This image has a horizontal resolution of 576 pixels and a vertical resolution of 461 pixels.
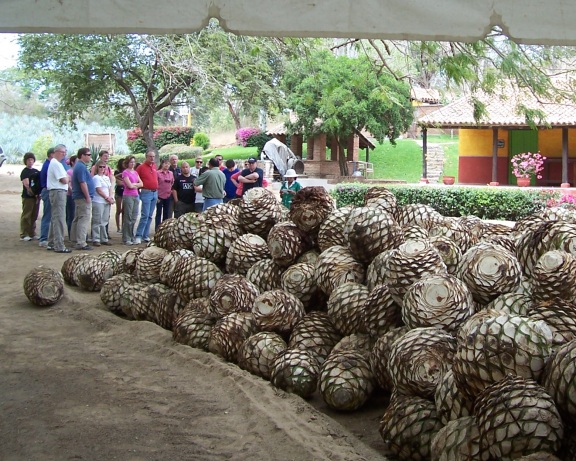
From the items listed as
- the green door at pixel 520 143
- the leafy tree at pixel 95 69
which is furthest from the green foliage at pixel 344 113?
the leafy tree at pixel 95 69

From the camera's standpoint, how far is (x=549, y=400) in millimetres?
3068

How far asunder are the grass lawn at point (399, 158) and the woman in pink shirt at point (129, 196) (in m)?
25.8

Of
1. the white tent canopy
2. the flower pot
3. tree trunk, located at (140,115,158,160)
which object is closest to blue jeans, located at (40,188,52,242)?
the white tent canopy

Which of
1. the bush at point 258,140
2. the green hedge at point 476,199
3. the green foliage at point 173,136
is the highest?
the green foliage at point 173,136

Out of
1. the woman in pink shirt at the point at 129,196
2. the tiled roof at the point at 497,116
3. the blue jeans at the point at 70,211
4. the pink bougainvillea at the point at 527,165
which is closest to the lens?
the woman in pink shirt at the point at 129,196

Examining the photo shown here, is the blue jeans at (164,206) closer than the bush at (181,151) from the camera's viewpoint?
Yes

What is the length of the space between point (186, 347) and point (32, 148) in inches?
2162

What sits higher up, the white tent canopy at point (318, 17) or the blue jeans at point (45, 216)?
the white tent canopy at point (318, 17)

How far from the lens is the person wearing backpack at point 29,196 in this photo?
14.0 metres

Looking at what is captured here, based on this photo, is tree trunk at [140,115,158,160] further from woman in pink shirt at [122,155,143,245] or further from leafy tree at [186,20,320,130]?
woman in pink shirt at [122,155,143,245]

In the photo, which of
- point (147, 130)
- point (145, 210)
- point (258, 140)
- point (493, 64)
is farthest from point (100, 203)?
point (258, 140)

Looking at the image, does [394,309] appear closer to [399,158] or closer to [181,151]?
[399,158]

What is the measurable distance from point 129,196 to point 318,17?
36.4 ft

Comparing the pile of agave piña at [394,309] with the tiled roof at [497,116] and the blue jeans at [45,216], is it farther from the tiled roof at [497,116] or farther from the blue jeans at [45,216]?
the tiled roof at [497,116]
